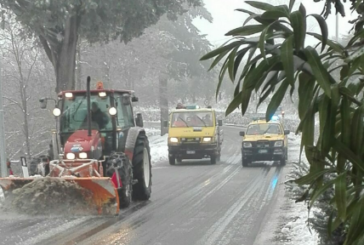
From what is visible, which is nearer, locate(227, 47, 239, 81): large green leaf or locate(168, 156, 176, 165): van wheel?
locate(227, 47, 239, 81): large green leaf

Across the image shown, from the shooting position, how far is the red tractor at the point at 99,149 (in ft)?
39.4

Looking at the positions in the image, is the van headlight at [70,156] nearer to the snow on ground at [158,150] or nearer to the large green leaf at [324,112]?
the large green leaf at [324,112]

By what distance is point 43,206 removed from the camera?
11625mm

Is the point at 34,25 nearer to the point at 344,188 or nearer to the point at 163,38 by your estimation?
the point at 344,188

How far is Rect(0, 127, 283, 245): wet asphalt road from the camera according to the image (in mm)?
9695

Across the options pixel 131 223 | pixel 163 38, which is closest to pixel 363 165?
pixel 131 223

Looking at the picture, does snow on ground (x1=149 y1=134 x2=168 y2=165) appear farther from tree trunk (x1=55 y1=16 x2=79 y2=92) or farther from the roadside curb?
the roadside curb

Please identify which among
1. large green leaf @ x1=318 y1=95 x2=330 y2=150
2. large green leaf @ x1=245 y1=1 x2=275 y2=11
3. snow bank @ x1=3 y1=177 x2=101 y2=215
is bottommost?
snow bank @ x1=3 y1=177 x2=101 y2=215

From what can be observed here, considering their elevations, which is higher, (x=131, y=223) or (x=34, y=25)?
(x=34, y=25)

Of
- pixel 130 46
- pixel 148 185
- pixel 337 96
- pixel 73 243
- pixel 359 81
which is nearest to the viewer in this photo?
pixel 337 96

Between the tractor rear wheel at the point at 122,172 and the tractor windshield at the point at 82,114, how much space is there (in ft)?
3.13

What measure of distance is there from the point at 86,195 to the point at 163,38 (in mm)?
33008

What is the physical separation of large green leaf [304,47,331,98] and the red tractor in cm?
900

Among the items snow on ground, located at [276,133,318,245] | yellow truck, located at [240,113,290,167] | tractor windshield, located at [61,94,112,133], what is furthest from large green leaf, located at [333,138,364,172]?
yellow truck, located at [240,113,290,167]
